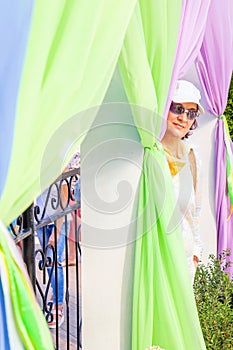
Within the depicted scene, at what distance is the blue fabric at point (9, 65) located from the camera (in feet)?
5.35

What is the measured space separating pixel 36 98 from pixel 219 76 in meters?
3.05

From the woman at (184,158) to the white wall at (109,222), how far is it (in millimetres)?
642

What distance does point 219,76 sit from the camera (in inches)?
183

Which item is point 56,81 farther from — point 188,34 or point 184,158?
point 184,158

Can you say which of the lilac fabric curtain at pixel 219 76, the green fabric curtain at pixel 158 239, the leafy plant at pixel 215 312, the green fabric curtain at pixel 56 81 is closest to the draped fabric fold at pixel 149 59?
the green fabric curtain at pixel 158 239

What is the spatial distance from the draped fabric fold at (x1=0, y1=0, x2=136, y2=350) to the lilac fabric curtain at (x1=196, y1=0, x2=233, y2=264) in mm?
2457

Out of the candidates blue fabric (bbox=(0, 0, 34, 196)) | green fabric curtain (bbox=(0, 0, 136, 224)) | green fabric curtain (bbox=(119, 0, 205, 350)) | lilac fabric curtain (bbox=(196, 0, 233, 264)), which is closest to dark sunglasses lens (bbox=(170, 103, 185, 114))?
lilac fabric curtain (bbox=(196, 0, 233, 264))

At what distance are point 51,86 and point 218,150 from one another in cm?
309

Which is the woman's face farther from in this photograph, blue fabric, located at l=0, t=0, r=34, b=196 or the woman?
blue fabric, located at l=0, t=0, r=34, b=196

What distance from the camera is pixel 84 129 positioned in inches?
86.1

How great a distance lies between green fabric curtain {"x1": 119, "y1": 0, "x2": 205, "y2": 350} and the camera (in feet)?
9.19

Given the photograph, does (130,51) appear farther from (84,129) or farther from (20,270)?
(20,270)

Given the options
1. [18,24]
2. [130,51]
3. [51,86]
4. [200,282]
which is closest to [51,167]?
[51,86]

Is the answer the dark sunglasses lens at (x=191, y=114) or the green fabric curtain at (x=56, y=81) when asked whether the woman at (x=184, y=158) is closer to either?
the dark sunglasses lens at (x=191, y=114)
